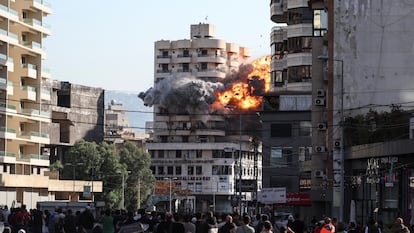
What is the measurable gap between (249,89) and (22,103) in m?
47.6

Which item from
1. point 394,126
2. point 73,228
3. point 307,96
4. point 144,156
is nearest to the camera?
point 73,228

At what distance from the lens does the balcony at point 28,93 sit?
331ft

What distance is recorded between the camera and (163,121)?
17450cm

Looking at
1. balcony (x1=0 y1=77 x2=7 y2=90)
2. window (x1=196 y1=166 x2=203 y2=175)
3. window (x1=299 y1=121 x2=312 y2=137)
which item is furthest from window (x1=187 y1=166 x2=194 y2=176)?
balcony (x1=0 y1=77 x2=7 y2=90)

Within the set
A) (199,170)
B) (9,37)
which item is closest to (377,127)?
(9,37)

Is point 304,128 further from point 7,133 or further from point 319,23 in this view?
point 7,133

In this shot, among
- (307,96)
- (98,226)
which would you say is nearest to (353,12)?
(307,96)

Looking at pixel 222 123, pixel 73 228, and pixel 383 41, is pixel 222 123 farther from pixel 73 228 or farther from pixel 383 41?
pixel 73 228

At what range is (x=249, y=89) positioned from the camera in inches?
5689

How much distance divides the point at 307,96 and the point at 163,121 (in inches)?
3081

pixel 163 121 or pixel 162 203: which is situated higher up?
pixel 163 121

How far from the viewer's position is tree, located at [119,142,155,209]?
146875 mm

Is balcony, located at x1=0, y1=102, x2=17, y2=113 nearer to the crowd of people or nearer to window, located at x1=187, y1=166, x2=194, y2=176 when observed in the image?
the crowd of people

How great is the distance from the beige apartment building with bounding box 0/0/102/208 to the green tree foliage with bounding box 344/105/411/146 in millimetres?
34445
